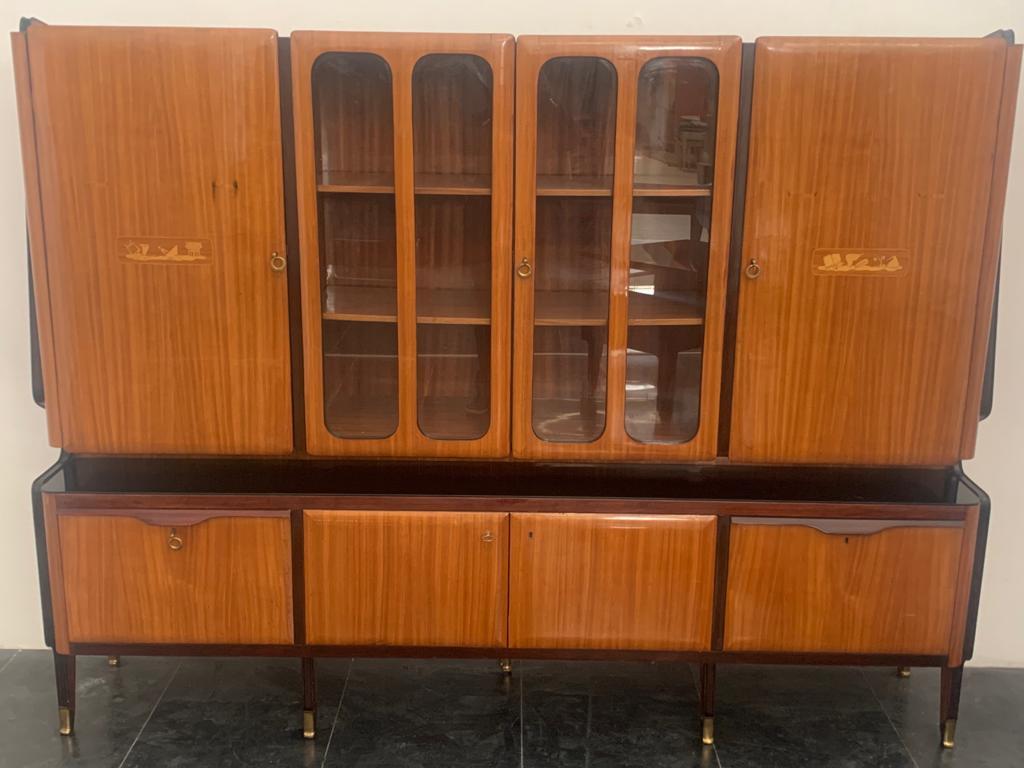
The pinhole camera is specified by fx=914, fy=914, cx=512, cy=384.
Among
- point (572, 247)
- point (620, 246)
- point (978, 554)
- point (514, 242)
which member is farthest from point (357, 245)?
point (978, 554)

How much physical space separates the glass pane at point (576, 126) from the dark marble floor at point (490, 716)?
1.25 m

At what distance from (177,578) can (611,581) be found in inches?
37.8

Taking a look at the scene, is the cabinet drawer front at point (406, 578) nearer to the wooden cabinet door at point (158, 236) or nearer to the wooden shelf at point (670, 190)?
the wooden cabinet door at point (158, 236)

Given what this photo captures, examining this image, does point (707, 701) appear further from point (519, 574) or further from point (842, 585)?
point (519, 574)

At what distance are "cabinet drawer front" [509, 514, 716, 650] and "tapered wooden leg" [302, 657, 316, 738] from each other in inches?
18.5

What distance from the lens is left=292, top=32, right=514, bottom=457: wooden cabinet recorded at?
1864mm

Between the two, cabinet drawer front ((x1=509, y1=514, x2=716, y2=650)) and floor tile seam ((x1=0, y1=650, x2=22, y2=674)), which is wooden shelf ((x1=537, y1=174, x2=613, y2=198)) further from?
floor tile seam ((x1=0, y1=650, x2=22, y2=674))

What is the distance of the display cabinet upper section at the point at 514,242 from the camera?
184 centimetres

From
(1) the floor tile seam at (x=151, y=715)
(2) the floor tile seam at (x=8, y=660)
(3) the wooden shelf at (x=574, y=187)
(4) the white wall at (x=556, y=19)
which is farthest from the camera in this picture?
(2) the floor tile seam at (x=8, y=660)

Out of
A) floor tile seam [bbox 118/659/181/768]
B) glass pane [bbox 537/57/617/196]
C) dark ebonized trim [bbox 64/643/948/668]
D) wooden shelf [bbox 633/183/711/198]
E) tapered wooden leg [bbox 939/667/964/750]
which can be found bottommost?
Result: floor tile seam [bbox 118/659/181/768]

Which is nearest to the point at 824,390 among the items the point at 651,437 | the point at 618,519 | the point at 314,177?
the point at 651,437

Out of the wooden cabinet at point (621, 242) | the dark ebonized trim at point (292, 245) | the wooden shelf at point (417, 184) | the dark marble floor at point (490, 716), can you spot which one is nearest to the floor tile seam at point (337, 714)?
the dark marble floor at point (490, 716)

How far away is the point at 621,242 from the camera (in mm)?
1932

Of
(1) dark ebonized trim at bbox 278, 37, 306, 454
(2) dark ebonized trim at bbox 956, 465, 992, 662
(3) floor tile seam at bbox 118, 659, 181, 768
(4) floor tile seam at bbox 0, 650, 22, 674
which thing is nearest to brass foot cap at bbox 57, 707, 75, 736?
(3) floor tile seam at bbox 118, 659, 181, 768
